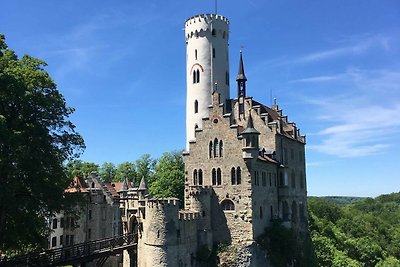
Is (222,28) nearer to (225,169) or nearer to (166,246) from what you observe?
(225,169)

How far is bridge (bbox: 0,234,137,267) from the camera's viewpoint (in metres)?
32.1

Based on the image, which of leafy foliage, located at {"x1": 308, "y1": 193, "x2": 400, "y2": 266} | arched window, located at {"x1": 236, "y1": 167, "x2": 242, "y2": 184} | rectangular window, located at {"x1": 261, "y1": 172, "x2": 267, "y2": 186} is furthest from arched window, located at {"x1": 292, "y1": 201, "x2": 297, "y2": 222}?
arched window, located at {"x1": 236, "y1": 167, "x2": 242, "y2": 184}

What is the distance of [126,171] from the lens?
92000 mm

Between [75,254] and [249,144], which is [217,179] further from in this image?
[75,254]

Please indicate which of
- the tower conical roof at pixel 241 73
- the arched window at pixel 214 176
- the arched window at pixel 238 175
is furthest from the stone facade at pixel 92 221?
the tower conical roof at pixel 241 73

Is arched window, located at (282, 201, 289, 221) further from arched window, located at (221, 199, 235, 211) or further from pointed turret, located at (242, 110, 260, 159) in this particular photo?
pointed turret, located at (242, 110, 260, 159)

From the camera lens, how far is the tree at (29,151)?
99.3ft

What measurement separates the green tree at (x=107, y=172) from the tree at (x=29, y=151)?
60.1 metres

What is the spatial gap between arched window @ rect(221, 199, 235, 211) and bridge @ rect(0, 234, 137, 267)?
33.4 feet

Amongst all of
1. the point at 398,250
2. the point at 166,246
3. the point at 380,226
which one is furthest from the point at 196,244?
the point at 380,226

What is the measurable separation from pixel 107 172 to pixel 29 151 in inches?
2609

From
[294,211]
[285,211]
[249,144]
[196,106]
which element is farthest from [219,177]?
[196,106]

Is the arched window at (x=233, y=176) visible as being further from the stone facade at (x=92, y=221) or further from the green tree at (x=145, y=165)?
the green tree at (x=145, y=165)

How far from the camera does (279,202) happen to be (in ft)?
171
